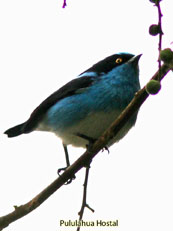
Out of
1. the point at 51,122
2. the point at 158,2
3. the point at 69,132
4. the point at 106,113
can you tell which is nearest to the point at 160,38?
the point at 158,2

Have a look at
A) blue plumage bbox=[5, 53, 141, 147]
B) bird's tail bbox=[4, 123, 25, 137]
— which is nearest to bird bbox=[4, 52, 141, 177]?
blue plumage bbox=[5, 53, 141, 147]

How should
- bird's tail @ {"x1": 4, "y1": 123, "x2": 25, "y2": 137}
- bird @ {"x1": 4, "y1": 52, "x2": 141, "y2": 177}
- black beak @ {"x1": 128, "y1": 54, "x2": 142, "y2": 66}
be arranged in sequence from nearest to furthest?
bird @ {"x1": 4, "y1": 52, "x2": 141, "y2": 177}, black beak @ {"x1": 128, "y1": 54, "x2": 142, "y2": 66}, bird's tail @ {"x1": 4, "y1": 123, "x2": 25, "y2": 137}

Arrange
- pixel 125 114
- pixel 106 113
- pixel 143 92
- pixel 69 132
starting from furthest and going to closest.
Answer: pixel 69 132 → pixel 106 113 → pixel 125 114 → pixel 143 92

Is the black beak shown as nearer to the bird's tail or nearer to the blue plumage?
the blue plumage

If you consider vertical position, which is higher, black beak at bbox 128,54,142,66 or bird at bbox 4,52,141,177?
black beak at bbox 128,54,142,66

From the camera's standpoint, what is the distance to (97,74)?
5.47 meters

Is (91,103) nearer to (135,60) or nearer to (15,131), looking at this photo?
(135,60)

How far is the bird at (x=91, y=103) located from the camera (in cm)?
497

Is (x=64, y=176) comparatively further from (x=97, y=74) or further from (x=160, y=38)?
(x=97, y=74)

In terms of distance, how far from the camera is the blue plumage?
16.3 feet

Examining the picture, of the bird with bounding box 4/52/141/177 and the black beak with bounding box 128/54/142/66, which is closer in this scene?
the bird with bounding box 4/52/141/177

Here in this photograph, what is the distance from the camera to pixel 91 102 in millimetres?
5059

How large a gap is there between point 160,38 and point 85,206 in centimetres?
172

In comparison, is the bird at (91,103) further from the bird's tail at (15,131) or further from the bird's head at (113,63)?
the bird's tail at (15,131)
